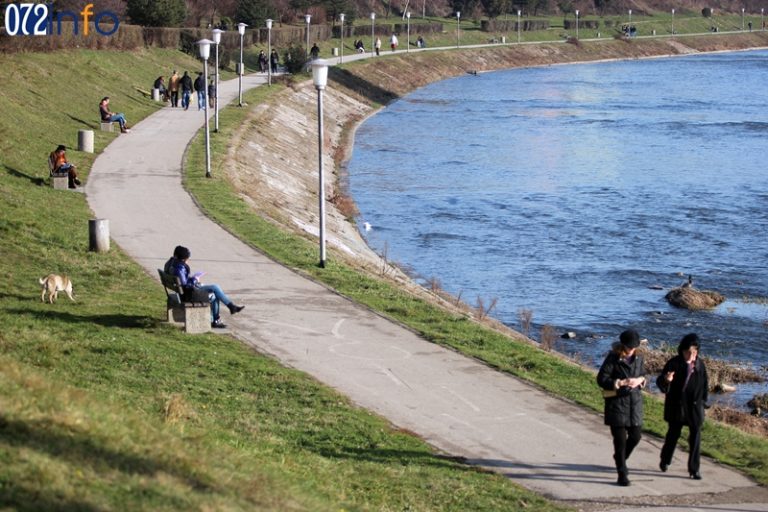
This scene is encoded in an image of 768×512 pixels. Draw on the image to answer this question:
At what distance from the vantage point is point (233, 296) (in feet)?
66.8

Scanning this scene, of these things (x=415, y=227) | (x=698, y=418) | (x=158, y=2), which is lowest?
(x=415, y=227)

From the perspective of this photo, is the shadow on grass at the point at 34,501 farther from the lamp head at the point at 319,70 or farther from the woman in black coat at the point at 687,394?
the lamp head at the point at 319,70

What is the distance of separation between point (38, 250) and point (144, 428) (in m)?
11.4

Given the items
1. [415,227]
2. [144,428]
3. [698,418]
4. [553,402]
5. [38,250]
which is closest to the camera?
[144,428]

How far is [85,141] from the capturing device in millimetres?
35375

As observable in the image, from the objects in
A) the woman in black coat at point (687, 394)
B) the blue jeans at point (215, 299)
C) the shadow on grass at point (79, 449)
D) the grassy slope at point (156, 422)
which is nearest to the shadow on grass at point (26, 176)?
the grassy slope at point (156, 422)

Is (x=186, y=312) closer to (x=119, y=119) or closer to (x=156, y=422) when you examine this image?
(x=156, y=422)

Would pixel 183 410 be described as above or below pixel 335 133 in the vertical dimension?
above

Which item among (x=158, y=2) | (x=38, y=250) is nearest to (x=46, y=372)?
(x=38, y=250)

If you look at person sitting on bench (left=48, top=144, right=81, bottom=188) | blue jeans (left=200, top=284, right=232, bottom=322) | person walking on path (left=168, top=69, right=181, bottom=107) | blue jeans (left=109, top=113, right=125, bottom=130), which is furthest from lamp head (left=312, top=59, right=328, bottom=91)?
person walking on path (left=168, top=69, right=181, bottom=107)

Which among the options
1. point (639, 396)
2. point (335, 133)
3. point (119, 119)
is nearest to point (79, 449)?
point (639, 396)

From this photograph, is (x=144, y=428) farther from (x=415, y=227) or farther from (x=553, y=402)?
(x=415, y=227)

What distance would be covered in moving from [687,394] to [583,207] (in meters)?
28.6

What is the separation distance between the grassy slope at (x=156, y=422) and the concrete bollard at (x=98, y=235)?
10.0 inches
